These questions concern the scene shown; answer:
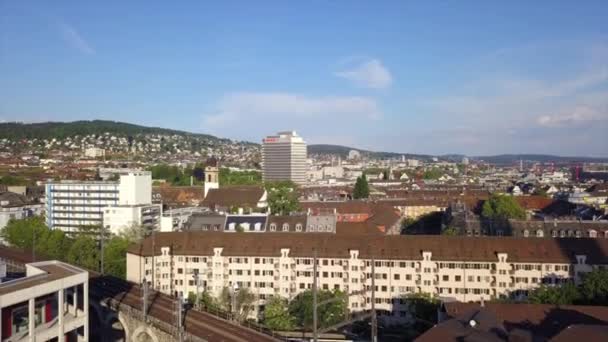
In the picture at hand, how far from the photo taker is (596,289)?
36.2 m

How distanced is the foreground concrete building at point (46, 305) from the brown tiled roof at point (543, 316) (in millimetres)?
18390

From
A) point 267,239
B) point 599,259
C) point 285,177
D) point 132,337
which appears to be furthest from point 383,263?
point 285,177

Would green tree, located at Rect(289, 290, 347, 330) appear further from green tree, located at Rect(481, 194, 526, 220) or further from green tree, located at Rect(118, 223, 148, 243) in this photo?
green tree, located at Rect(481, 194, 526, 220)

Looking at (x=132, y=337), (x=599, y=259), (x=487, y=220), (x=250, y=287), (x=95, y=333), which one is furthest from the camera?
(x=487, y=220)

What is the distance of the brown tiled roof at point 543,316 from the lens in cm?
2875

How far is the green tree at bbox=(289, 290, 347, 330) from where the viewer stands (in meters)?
39.7

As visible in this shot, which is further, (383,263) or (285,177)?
(285,177)

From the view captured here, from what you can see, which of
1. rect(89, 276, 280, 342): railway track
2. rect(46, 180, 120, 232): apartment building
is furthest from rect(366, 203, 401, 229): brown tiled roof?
rect(89, 276, 280, 342): railway track

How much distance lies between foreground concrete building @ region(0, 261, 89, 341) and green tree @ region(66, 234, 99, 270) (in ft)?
92.6

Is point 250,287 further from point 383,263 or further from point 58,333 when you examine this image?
point 58,333

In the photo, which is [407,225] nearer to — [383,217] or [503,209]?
[383,217]

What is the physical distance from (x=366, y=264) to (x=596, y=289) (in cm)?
1668

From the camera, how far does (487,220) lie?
70.7 meters

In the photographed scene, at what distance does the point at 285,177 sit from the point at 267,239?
482 feet
